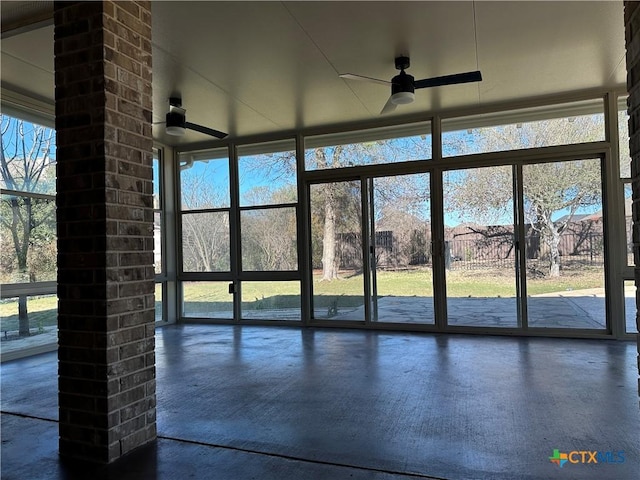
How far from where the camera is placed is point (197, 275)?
7152mm

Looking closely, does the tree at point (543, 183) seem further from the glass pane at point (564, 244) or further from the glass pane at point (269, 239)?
the glass pane at point (269, 239)

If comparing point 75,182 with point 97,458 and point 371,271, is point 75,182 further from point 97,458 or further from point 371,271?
point 371,271

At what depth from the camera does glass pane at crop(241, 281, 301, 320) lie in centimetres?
661

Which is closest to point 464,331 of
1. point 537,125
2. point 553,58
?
point 537,125

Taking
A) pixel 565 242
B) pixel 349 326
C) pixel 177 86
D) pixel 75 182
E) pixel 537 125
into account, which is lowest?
pixel 349 326

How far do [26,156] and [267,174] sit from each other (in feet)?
10.3

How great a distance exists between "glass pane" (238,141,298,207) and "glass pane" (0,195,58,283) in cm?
271

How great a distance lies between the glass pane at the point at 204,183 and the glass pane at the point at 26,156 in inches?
88.0

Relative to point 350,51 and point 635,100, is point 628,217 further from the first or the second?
point 635,100

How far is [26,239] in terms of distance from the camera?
496cm

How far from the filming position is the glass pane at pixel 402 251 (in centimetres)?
586

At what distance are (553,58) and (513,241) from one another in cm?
221
